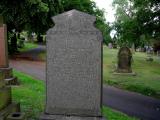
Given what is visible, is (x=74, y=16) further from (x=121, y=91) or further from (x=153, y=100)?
(x=121, y=91)

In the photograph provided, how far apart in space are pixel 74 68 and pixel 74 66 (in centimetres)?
4

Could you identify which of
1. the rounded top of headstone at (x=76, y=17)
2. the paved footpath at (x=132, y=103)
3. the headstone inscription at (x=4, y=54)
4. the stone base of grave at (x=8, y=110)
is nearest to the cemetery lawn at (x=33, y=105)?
the stone base of grave at (x=8, y=110)

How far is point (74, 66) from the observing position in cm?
755

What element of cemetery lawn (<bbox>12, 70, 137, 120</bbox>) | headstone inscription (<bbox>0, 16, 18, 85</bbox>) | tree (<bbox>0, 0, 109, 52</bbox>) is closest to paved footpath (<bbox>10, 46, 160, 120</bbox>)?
cemetery lawn (<bbox>12, 70, 137, 120</bbox>)

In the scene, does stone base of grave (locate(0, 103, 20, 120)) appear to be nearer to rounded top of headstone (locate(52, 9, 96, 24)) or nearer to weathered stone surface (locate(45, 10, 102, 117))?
weathered stone surface (locate(45, 10, 102, 117))

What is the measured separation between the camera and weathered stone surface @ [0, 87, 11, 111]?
7953 millimetres

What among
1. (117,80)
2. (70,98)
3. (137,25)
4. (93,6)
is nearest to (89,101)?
(70,98)

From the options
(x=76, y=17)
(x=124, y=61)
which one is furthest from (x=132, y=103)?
(x=124, y=61)

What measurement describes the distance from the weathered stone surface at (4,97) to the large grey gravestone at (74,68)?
3.26 feet

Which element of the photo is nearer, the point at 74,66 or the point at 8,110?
the point at 74,66

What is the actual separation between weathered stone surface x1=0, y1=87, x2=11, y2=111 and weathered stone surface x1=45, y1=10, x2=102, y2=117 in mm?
1008

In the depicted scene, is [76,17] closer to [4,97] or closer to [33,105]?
[4,97]

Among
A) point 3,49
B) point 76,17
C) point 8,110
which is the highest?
point 76,17

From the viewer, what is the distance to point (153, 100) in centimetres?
1443
